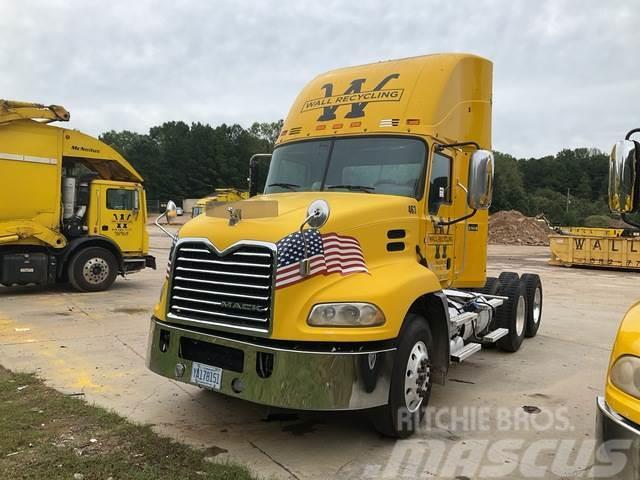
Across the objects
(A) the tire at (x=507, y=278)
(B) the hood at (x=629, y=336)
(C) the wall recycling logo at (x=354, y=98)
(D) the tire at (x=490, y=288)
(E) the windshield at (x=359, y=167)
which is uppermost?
(C) the wall recycling logo at (x=354, y=98)

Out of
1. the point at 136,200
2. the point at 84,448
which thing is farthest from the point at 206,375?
the point at 136,200

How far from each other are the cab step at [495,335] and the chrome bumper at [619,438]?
386 centimetres

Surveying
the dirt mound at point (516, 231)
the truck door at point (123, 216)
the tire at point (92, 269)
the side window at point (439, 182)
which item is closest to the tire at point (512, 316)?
the side window at point (439, 182)

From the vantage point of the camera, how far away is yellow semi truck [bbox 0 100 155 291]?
11.7m

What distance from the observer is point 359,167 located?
546cm

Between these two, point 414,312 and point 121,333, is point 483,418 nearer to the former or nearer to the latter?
point 414,312

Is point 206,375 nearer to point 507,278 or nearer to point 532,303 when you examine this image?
point 507,278

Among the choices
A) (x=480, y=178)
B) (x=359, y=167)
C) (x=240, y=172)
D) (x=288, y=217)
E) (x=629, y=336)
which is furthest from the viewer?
(x=240, y=172)

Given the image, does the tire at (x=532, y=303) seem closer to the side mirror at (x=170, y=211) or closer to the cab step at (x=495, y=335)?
the cab step at (x=495, y=335)

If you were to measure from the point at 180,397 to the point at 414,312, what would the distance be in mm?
2398

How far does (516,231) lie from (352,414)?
3846 centimetres

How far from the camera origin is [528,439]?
4551 millimetres

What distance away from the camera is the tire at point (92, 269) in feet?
40.8

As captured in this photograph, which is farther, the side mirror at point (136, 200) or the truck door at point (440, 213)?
the side mirror at point (136, 200)
